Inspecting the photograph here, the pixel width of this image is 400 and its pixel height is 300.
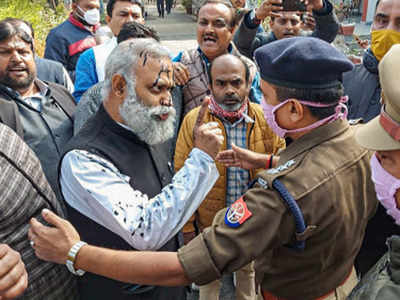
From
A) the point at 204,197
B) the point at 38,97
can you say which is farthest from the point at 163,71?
the point at 38,97

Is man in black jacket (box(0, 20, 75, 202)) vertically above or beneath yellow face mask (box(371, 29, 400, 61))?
beneath

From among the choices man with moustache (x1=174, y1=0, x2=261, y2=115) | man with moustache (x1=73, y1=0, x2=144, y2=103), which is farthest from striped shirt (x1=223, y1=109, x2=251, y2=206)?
man with moustache (x1=73, y1=0, x2=144, y2=103)

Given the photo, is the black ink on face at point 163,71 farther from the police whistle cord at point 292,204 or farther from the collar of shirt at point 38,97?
the collar of shirt at point 38,97

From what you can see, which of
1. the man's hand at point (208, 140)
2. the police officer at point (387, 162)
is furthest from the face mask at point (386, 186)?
the man's hand at point (208, 140)

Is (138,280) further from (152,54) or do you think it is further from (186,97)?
(186,97)

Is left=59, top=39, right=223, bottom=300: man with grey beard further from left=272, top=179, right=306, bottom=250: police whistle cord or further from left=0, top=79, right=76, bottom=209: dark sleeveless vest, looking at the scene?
left=0, top=79, right=76, bottom=209: dark sleeveless vest

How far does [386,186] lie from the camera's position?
1331 millimetres

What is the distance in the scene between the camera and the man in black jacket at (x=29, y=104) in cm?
263

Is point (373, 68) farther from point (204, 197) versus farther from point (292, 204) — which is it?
point (292, 204)

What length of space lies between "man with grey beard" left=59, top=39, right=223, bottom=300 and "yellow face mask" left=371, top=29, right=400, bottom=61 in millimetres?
1729

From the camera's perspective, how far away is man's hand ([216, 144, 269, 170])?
2.31 m

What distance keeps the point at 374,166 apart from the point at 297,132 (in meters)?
0.38

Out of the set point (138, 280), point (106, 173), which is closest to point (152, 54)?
point (106, 173)

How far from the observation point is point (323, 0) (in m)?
3.82
